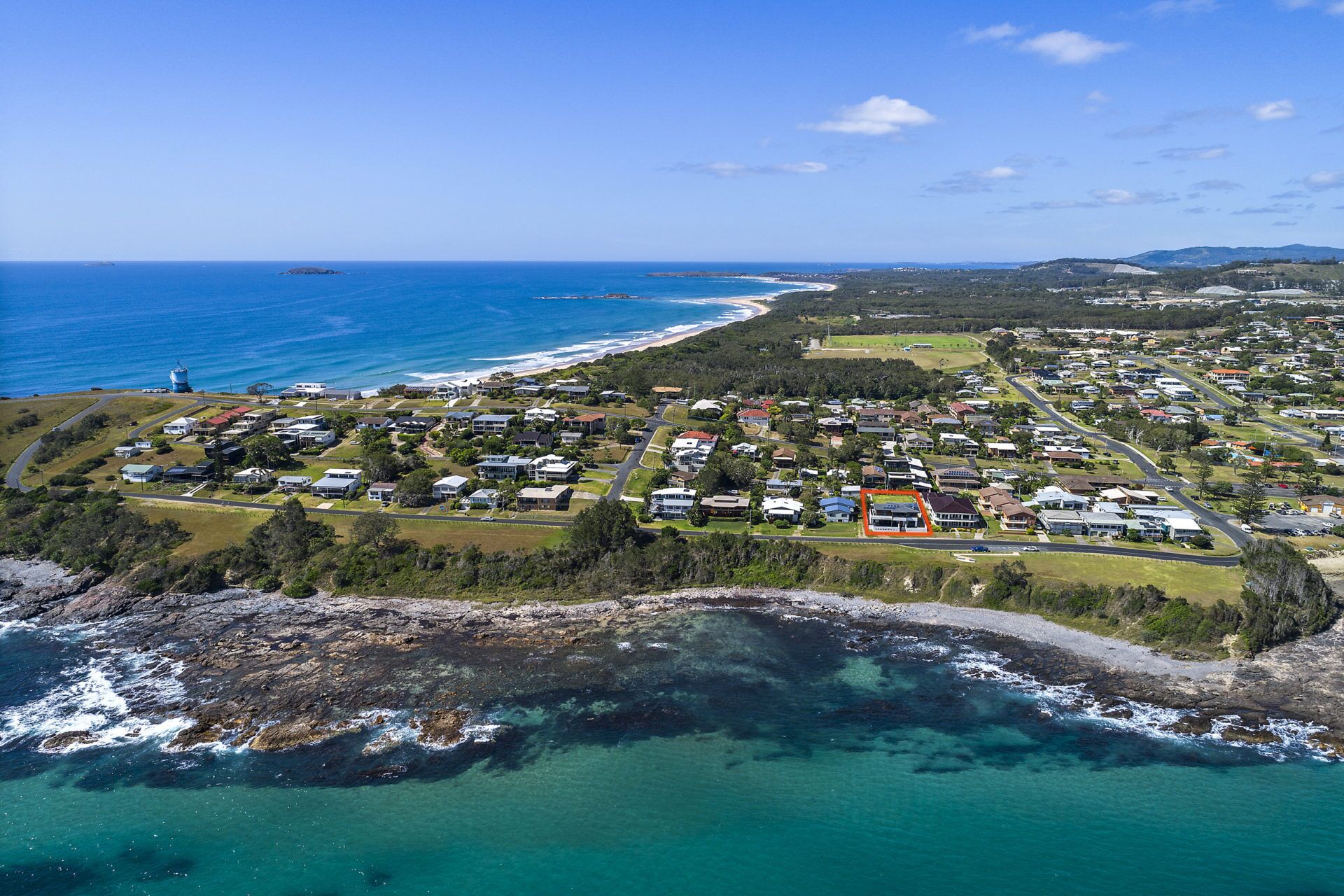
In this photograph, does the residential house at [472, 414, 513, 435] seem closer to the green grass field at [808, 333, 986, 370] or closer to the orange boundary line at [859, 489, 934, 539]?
the orange boundary line at [859, 489, 934, 539]

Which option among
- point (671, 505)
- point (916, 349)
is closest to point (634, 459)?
point (671, 505)

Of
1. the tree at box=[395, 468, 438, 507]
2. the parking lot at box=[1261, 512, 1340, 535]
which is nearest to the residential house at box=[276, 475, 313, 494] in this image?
the tree at box=[395, 468, 438, 507]

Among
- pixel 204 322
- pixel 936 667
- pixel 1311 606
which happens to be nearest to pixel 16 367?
pixel 204 322

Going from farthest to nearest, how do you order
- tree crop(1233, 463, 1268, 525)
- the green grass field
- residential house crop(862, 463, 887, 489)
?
the green grass field
residential house crop(862, 463, 887, 489)
tree crop(1233, 463, 1268, 525)

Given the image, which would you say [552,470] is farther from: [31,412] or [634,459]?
[31,412]

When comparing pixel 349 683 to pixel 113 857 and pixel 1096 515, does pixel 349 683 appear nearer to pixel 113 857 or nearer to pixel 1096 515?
pixel 113 857
